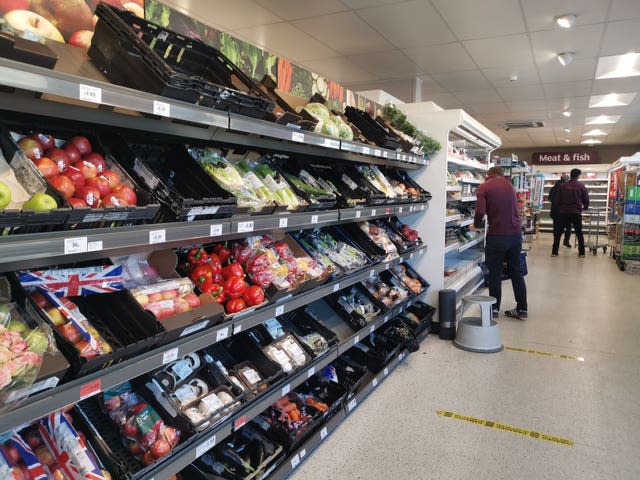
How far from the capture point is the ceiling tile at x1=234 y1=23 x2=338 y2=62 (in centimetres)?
573

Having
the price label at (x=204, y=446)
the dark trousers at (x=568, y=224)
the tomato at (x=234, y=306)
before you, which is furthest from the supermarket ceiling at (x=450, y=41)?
the price label at (x=204, y=446)

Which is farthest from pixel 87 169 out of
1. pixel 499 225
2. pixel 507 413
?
pixel 499 225

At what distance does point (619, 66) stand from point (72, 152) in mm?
7881

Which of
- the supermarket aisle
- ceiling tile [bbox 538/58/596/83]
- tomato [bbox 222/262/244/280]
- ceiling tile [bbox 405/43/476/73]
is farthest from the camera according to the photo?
ceiling tile [bbox 538/58/596/83]

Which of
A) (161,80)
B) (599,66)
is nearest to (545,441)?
(161,80)

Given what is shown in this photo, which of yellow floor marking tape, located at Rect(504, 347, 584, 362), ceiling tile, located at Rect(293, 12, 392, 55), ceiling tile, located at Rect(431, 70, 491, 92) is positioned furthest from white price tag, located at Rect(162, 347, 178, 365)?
ceiling tile, located at Rect(431, 70, 491, 92)

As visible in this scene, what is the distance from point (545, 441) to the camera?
2793 mm

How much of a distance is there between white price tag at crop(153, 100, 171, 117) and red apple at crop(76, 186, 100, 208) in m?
0.34

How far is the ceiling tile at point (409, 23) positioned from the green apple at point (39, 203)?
4452 mm

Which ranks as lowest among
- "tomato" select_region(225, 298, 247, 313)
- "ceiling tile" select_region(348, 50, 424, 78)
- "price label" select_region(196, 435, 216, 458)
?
"price label" select_region(196, 435, 216, 458)

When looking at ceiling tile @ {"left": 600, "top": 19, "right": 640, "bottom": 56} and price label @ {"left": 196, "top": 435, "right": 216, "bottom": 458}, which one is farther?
ceiling tile @ {"left": 600, "top": 19, "right": 640, "bottom": 56}

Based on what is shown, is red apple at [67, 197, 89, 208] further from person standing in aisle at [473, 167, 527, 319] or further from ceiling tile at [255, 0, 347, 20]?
person standing in aisle at [473, 167, 527, 319]

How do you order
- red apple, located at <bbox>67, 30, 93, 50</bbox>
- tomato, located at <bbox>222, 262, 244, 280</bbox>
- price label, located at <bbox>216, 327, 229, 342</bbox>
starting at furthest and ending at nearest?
tomato, located at <bbox>222, 262, 244, 280</bbox>
price label, located at <bbox>216, 327, 229, 342</bbox>
red apple, located at <bbox>67, 30, 93, 50</bbox>

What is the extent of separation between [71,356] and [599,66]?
7.94 metres
